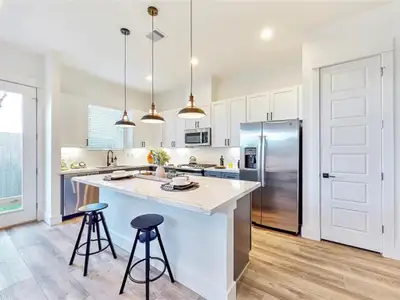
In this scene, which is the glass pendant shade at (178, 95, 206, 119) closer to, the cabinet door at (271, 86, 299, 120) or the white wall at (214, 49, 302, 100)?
the cabinet door at (271, 86, 299, 120)

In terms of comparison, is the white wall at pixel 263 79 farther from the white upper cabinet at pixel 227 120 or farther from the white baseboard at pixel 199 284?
the white baseboard at pixel 199 284

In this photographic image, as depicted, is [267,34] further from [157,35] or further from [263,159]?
[263,159]

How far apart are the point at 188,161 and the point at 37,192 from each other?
3.29 meters

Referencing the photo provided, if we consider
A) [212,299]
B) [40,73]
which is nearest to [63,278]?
[212,299]

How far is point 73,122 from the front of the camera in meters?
4.25

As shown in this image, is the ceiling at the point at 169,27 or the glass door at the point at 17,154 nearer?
the ceiling at the point at 169,27

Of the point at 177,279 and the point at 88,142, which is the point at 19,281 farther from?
the point at 88,142

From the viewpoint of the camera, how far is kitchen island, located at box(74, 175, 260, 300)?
170 centimetres

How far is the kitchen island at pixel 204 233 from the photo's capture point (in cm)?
170

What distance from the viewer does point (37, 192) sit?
383 cm

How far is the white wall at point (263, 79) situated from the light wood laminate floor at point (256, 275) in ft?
9.81

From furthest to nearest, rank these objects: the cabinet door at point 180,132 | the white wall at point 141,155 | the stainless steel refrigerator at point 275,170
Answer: the cabinet door at point 180,132, the white wall at point 141,155, the stainless steel refrigerator at point 275,170

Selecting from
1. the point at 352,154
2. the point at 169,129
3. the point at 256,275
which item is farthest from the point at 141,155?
the point at 352,154

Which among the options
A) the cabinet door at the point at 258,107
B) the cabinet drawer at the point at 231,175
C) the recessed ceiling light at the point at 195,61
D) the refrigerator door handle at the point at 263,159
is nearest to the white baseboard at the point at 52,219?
the cabinet drawer at the point at 231,175
